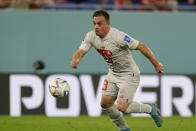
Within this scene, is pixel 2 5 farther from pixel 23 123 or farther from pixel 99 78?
pixel 23 123

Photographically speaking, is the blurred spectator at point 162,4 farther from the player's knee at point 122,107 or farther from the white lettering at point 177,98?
the player's knee at point 122,107

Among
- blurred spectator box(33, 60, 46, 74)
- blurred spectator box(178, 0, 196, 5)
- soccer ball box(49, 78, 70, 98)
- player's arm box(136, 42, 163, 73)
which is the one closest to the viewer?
player's arm box(136, 42, 163, 73)

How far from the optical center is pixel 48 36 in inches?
627

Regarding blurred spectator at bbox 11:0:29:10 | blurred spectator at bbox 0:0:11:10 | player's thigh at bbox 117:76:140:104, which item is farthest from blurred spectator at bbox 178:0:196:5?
player's thigh at bbox 117:76:140:104

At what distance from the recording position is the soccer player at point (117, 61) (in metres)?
8.80

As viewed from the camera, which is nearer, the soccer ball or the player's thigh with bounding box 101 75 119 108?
the soccer ball

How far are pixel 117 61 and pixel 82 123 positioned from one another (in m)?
3.48

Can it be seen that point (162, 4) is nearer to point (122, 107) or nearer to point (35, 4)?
point (35, 4)

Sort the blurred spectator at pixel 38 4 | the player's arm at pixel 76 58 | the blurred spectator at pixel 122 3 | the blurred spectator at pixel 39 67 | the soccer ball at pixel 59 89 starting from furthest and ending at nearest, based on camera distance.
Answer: the blurred spectator at pixel 122 3
the blurred spectator at pixel 38 4
the blurred spectator at pixel 39 67
the soccer ball at pixel 59 89
the player's arm at pixel 76 58

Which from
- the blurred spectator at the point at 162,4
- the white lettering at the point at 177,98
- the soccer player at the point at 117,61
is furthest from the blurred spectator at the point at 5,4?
the soccer player at the point at 117,61

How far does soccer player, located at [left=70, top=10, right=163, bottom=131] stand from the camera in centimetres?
880

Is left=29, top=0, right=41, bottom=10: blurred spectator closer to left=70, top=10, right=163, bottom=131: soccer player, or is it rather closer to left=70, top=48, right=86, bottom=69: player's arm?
left=70, top=10, right=163, bottom=131: soccer player

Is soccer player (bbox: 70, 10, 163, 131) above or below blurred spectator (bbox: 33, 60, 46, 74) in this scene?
above

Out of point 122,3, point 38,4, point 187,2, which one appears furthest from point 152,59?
point 187,2
